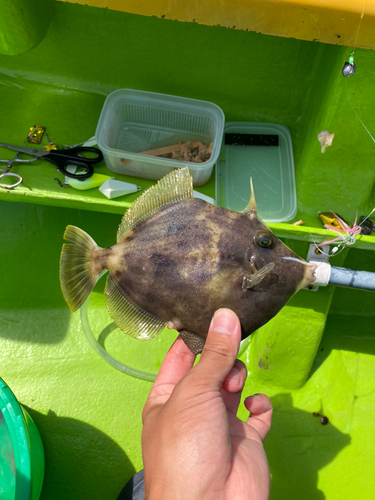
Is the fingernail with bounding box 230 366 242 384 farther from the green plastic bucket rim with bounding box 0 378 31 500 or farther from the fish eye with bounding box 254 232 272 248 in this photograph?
the green plastic bucket rim with bounding box 0 378 31 500

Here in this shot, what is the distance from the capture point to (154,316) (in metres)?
1.65

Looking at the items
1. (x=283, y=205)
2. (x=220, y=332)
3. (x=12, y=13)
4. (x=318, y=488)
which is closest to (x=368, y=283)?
(x=283, y=205)

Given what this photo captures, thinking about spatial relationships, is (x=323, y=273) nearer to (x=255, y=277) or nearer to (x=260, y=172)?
(x=255, y=277)

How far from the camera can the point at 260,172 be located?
9.51ft

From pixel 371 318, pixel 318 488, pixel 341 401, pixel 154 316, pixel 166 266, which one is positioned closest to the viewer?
pixel 166 266

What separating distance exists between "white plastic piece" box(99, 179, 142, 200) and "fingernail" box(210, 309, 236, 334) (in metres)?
1.43

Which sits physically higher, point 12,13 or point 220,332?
point 12,13

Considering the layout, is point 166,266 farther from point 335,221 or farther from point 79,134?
point 79,134

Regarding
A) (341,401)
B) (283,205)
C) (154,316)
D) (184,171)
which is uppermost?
(184,171)

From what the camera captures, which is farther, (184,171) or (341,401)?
(341,401)

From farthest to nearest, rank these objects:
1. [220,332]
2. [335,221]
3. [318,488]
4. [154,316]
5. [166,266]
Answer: [318,488] → [335,221] → [154,316] → [166,266] → [220,332]

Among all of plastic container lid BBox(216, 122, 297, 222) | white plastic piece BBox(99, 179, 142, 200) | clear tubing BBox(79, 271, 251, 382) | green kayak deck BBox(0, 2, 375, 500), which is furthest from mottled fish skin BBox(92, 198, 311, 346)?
clear tubing BBox(79, 271, 251, 382)

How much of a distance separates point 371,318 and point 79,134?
2957 millimetres

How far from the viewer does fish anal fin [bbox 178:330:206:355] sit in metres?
1.60
